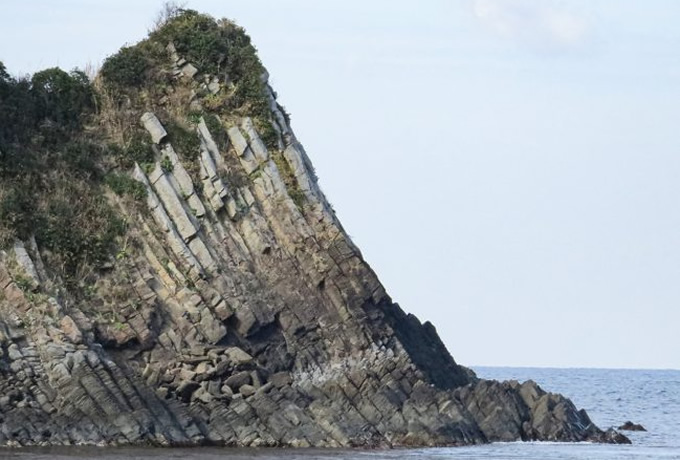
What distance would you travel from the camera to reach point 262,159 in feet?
220

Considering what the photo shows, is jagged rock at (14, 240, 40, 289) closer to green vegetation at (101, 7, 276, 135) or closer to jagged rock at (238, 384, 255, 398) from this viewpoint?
jagged rock at (238, 384, 255, 398)

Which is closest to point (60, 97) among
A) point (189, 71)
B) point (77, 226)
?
point (189, 71)

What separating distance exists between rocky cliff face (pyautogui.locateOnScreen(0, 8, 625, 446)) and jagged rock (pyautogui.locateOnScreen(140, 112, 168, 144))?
0.08 m

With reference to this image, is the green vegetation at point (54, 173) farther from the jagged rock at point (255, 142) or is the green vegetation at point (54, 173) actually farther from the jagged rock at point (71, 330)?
the jagged rock at point (255, 142)

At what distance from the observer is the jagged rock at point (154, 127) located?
6619 cm

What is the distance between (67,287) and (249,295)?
6.64m

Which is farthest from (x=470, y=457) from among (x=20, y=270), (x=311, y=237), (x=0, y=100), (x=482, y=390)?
(x=0, y=100)

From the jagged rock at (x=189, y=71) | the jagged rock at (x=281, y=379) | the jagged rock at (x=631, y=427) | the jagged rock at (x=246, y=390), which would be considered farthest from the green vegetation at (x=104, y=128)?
the jagged rock at (x=631, y=427)

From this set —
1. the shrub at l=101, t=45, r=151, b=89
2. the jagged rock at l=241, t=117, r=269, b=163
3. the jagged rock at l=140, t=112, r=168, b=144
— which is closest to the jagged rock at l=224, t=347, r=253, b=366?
the jagged rock at l=241, t=117, r=269, b=163

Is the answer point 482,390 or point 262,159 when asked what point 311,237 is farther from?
point 482,390

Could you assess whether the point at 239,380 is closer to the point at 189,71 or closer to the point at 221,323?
the point at 221,323

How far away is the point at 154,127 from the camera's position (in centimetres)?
6644

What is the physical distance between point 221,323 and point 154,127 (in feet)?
30.4

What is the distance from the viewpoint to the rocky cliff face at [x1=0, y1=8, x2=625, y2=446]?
185 ft
